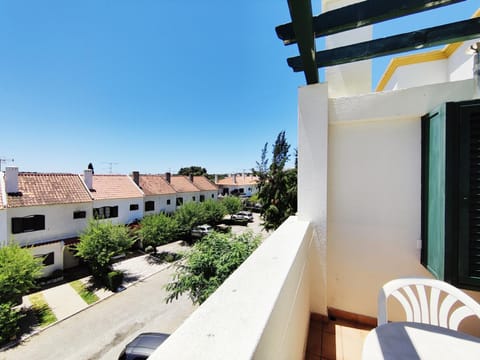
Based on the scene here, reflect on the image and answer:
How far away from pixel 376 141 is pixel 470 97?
77 cm

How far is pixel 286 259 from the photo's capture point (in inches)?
45.9

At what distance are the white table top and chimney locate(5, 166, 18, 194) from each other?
1628 centimetres

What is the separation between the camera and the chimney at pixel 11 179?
10.5 metres

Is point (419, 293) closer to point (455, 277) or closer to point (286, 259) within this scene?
point (455, 277)

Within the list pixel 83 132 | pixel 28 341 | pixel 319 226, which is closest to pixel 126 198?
pixel 28 341

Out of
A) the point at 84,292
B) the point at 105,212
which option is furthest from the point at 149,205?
the point at 84,292

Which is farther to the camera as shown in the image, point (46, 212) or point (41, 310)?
point (46, 212)

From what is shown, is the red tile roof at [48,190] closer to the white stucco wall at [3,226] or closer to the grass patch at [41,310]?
the white stucco wall at [3,226]

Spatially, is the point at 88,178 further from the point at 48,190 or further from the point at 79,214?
the point at 79,214

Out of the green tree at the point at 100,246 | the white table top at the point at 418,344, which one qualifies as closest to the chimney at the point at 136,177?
the green tree at the point at 100,246

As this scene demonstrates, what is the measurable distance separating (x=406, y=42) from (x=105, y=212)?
55.9 ft

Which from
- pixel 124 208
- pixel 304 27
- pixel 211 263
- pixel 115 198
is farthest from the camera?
pixel 124 208

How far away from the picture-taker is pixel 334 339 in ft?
6.55

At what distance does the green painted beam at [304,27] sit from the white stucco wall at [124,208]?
16.1m
